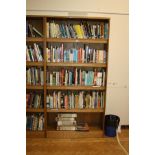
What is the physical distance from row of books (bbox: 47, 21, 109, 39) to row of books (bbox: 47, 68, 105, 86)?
2.04 feet

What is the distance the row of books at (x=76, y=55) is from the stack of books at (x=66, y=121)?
100 cm

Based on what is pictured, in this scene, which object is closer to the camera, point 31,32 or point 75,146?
point 75,146

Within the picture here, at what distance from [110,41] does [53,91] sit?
1.45 m

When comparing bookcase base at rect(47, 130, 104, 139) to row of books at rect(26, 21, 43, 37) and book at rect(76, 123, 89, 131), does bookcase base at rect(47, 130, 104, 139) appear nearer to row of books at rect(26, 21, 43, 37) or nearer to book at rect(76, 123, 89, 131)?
book at rect(76, 123, 89, 131)

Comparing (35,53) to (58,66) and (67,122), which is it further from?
(67,122)

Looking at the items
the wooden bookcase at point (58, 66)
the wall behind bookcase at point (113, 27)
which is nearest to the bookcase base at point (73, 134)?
the wooden bookcase at point (58, 66)

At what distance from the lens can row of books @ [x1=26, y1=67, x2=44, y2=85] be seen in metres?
3.67

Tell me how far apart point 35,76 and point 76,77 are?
0.73 m

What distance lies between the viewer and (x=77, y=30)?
3693mm

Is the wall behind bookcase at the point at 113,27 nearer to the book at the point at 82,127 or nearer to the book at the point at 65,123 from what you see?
the book at the point at 82,127

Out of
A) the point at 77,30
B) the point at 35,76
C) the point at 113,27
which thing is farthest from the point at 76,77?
the point at 113,27

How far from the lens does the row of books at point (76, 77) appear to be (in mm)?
3719
